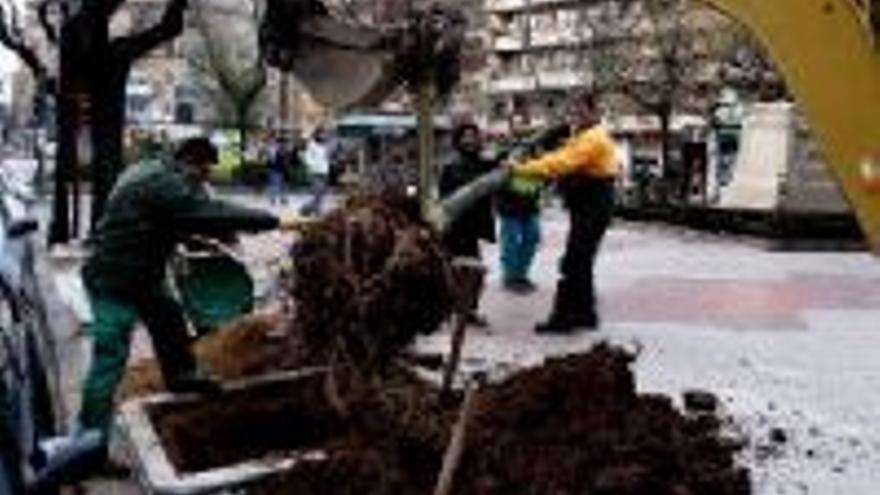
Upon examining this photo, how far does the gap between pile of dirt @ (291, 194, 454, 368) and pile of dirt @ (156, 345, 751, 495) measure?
1.04 feet

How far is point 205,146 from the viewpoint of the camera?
38.3 ft

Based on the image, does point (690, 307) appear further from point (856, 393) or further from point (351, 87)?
point (351, 87)

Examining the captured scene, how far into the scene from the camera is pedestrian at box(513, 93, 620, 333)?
53.9ft

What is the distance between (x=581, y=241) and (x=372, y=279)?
5.01 meters

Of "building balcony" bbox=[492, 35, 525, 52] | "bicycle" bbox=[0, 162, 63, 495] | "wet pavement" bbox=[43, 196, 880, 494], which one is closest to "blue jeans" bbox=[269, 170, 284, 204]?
"wet pavement" bbox=[43, 196, 880, 494]

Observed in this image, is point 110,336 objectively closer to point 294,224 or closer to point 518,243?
point 294,224

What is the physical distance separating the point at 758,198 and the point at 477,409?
24701 mm

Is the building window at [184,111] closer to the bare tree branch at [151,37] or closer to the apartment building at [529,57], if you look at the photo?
the apartment building at [529,57]

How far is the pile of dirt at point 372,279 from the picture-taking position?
1182 centimetres

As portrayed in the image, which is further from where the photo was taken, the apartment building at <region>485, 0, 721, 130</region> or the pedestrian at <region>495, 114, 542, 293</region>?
the apartment building at <region>485, 0, 721, 130</region>

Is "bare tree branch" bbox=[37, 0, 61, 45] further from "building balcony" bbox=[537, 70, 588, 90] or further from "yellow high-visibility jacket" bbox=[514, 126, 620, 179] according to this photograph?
"building balcony" bbox=[537, 70, 588, 90]

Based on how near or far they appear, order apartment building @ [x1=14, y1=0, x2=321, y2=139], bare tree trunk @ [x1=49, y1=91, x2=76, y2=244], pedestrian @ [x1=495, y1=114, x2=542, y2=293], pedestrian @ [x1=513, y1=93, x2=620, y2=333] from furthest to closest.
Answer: apartment building @ [x1=14, y1=0, x2=321, y2=139] → bare tree trunk @ [x1=49, y1=91, x2=76, y2=244] → pedestrian @ [x1=495, y1=114, x2=542, y2=293] → pedestrian @ [x1=513, y1=93, x2=620, y2=333]

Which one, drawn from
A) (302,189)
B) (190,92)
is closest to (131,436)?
(302,189)

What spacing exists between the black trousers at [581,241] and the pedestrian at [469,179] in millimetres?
827
